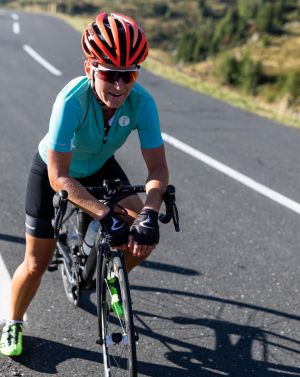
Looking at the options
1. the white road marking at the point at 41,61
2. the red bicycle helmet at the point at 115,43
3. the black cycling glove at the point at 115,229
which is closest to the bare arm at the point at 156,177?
the black cycling glove at the point at 115,229

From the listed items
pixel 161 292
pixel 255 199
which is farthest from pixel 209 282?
pixel 255 199

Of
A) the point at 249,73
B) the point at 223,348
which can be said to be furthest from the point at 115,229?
the point at 249,73

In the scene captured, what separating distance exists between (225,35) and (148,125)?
103 meters

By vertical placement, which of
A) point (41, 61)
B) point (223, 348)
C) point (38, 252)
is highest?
point (38, 252)

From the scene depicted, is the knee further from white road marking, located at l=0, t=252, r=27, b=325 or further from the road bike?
white road marking, located at l=0, t=252, r=27, b=325

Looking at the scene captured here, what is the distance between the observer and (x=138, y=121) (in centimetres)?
343

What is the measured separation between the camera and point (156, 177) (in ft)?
11.2

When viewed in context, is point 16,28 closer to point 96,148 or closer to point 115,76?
point 96,148

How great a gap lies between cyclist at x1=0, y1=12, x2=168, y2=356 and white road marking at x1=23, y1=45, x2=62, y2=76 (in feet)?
38.5

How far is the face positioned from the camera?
312 cm

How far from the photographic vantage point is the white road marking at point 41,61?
15.2m

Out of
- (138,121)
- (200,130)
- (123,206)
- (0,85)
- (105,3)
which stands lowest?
(105,3)

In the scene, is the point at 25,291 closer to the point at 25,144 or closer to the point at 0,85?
the point at 25,144

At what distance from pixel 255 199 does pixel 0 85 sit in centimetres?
826
